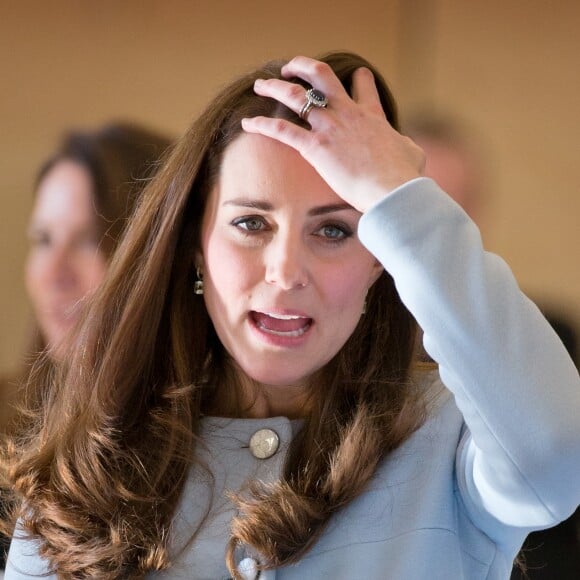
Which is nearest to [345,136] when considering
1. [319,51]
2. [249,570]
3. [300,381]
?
[300,381]

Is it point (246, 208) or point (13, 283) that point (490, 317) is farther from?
point (13, 283)

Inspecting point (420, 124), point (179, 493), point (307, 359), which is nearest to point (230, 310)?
point (307, 359)

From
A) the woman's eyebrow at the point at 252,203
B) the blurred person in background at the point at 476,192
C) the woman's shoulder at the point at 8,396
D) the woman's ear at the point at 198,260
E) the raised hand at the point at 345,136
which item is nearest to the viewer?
the raised hand at the point at 345,136

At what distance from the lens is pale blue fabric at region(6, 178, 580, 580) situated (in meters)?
0.95

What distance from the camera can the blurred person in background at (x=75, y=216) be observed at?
1.87 m

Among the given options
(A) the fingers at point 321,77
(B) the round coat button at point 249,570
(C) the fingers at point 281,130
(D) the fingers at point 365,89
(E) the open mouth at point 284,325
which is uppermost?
(A) the fingers at point 321,77

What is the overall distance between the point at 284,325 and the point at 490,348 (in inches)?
11.3

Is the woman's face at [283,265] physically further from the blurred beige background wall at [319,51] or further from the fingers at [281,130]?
the blurred beige background wall at [319,51]

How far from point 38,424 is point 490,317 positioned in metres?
0.73

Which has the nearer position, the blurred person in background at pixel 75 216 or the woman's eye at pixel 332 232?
the woman's eye at pixel 332 232

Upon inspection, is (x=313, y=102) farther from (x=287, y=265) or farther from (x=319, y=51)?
(x=319, y=51)

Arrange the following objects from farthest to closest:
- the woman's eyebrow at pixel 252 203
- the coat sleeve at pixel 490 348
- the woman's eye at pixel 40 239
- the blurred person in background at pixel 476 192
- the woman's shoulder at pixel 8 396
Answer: the woman's eye at pixel 40 239 → the woman's shoulder at pixel 8 396 → the blurred person in background at pixel 476 192 → the woman's eyebrow at pixel 252 203 → the coat sleeve at pixel 490 348

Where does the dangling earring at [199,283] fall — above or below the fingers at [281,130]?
below

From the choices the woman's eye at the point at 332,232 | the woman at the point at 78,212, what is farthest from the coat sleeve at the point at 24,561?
the woman at the point at 78,212
